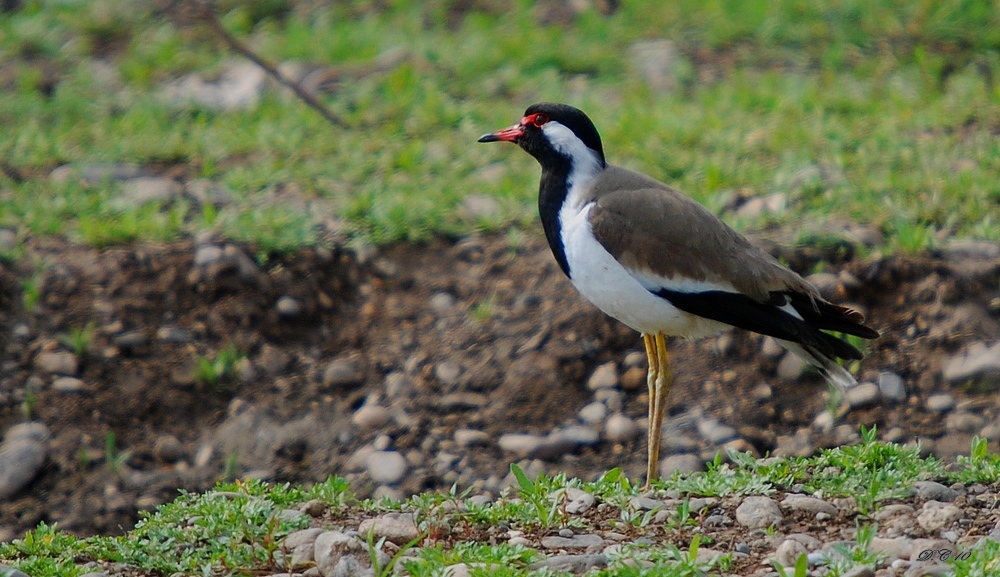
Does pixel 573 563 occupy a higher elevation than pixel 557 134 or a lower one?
lower

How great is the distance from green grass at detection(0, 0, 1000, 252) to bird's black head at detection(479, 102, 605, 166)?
132 cm

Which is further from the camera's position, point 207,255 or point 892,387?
point 207,255

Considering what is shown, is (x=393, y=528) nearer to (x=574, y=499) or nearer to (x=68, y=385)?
(x=574, y=499)

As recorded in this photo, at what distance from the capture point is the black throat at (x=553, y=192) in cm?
478

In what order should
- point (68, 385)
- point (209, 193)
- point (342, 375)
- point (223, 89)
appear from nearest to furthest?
point (68, 385) → point (342, 375) → point (209, 193) → point (223, 89)

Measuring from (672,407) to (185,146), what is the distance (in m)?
3.59

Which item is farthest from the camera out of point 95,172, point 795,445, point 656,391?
point 95,172

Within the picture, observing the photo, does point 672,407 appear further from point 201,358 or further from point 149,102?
point 149,102

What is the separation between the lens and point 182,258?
19.5 feet

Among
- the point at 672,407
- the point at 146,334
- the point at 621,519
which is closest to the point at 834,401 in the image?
the point at 672,407

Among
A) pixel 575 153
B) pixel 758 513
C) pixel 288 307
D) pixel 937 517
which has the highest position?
pixel 575 153

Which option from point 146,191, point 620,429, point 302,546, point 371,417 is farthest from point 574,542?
point 146,191

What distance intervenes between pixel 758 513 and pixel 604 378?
1574mm

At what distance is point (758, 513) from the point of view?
3.88m
